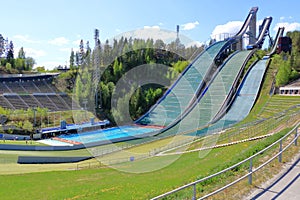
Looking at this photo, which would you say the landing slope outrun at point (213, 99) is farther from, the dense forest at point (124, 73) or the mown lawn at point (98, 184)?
the mown lawn at point (98, 184)

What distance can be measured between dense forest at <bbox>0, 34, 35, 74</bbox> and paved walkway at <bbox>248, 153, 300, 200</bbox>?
65.5 metres

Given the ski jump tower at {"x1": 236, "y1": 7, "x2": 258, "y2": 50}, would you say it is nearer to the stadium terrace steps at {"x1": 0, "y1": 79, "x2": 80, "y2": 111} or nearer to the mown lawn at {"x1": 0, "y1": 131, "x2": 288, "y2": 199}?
the stadium terrace steps at {"x1": 0, "y1": 79, "x2": 80, "y2": 111}

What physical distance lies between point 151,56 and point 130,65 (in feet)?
19.6

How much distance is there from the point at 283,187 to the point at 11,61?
242 ft

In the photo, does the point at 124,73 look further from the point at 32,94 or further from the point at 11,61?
the point at 11,61

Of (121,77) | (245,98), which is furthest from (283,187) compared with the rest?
(121,77)

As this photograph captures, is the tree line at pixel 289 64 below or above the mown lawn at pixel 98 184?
above

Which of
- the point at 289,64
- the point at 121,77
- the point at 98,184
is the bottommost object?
the point at 98,184

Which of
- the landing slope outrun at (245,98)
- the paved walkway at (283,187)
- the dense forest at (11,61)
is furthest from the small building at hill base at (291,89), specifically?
the dense forest at (11,61)

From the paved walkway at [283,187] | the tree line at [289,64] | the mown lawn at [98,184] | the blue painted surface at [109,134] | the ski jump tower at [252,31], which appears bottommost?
the blue painted surface at [109,134]

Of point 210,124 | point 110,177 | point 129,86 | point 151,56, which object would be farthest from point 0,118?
point 151,56

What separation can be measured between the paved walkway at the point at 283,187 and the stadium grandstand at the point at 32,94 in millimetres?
39632

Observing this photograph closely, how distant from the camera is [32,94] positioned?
48312mm

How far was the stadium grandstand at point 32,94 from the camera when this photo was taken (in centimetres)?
4341
